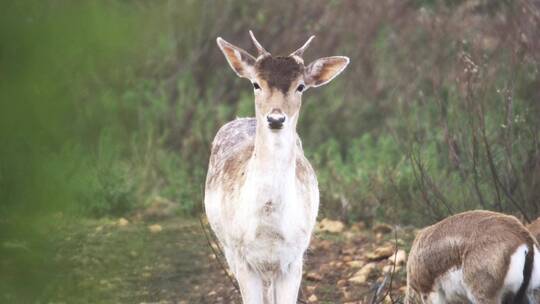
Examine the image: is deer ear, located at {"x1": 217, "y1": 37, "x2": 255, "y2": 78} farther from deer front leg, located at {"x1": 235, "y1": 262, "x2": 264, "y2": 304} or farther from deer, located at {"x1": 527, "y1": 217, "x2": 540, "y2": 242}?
deer, located at {"x1": 527, "y1": 217, "x2": 540, "y2": 242}

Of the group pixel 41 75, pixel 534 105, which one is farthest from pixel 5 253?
pixel 534 105

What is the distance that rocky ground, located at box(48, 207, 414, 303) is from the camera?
23.5 ft

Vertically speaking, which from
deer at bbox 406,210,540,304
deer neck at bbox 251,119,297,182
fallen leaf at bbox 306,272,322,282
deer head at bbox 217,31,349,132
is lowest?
fallen leaf at bbox 306,272,322,282

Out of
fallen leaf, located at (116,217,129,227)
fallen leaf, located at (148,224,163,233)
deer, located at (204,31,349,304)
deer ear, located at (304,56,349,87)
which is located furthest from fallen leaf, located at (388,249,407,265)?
fallen leaf, located at (116,217,129,227)

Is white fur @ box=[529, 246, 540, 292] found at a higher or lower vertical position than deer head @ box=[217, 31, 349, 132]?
lower

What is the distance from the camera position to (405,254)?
7.54m

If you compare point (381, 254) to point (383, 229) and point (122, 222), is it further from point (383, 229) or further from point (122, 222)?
Answer: point (122, 222)

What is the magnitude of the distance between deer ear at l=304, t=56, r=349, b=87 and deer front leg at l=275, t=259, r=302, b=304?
0.96m

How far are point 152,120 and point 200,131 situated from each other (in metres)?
0.65

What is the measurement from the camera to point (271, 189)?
540 centimetres

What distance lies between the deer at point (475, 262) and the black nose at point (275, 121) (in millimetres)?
1083

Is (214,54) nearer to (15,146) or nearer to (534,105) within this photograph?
(534,105)

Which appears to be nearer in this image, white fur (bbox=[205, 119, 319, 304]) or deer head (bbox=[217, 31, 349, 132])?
deer head (bbox=[217, 31, 349, 132])

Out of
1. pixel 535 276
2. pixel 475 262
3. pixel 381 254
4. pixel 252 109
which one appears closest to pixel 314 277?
pixel 381 254
